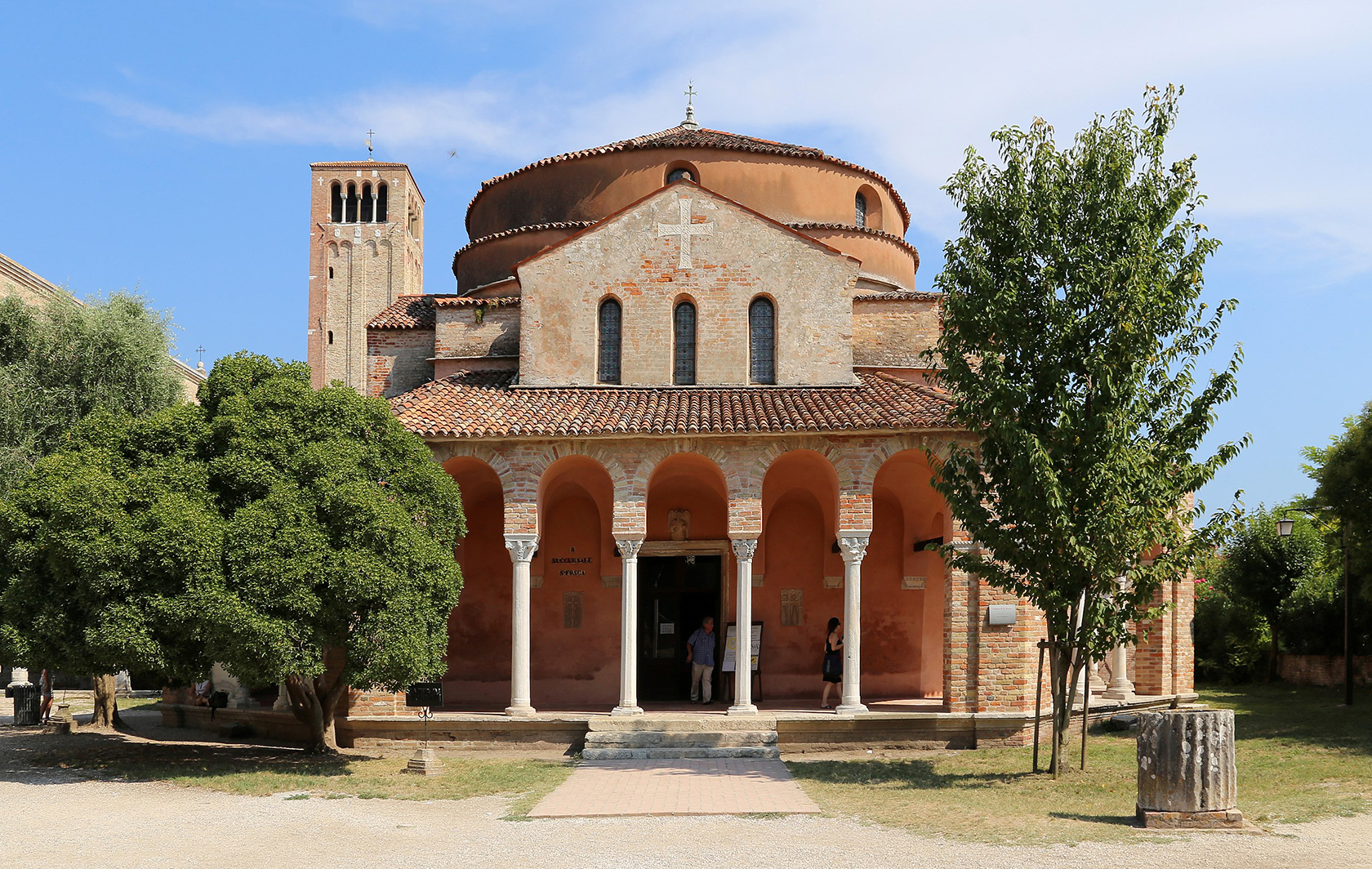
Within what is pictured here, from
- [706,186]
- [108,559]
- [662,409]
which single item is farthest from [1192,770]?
[706,186]

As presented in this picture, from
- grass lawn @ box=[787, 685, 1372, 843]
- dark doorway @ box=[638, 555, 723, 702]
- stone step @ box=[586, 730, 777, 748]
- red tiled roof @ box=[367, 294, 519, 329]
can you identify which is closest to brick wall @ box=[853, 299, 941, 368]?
dark doorway @ box=[638, 555, 723, 702]

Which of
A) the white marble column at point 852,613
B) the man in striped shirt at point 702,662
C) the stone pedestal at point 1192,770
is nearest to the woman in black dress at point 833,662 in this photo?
the white marble column at point 852,613

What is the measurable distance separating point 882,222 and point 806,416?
8.25m

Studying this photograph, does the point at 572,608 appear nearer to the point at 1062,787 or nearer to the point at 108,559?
the point at 108,559

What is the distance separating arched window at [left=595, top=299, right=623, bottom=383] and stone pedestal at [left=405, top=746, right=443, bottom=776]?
717cm

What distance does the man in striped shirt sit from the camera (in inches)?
733

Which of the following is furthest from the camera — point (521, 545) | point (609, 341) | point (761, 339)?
point (609, 341)

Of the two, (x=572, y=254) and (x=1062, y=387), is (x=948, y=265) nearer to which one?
(x=1062, y=387)

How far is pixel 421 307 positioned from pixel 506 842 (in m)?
15.5

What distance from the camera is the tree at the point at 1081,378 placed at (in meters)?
13.0

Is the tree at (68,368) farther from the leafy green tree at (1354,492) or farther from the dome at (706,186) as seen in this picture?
the leafy green tree at (1354,492)

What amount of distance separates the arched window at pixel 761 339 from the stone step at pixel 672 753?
20.6ft

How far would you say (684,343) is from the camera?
19.4 meters

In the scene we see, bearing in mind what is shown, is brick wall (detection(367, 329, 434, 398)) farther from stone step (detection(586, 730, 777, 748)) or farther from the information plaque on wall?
stone step (detection(586, 730, 777, 748))
